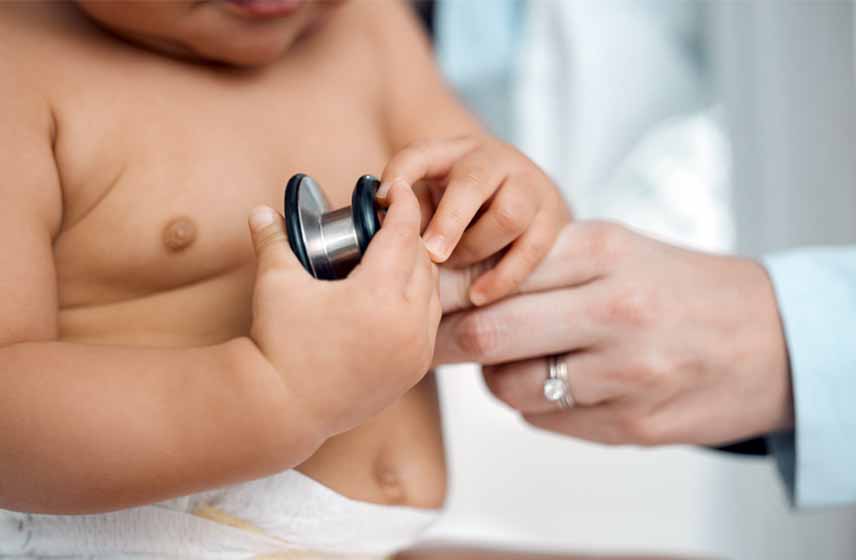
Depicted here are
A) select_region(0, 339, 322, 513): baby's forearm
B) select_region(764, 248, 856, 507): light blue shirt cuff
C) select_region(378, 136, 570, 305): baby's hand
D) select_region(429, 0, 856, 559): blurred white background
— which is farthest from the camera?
select_region(429, 0, 856, 559): blurred white background

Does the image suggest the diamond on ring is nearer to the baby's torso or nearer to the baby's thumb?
the baby's torso

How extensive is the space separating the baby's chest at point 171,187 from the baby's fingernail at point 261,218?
104 mm

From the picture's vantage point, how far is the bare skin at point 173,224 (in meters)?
0.49

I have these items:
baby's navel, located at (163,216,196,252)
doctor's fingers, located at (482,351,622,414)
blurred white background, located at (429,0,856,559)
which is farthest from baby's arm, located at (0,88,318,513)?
blurred white background, located at (429,0,856,559)

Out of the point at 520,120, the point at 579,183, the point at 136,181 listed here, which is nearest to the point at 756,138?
the point at 579,183

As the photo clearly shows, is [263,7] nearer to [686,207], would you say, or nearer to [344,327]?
[344,327]

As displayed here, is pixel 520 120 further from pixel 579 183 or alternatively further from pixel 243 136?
pixel 243 136

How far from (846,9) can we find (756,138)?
6.8 inches

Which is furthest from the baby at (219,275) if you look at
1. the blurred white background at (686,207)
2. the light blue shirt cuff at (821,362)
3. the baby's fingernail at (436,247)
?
the blurred white background at (686,207)

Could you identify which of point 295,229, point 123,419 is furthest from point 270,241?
point 123,419

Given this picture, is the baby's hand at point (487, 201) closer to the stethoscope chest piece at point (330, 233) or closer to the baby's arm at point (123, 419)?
the stethoscope chest piece at point (330, 233)

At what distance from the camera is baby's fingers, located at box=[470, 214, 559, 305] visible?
63 centimetres

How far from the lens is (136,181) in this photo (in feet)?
2.02

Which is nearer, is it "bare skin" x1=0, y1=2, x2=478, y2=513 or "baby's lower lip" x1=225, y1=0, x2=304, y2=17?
"bare skin" x1=0, y1=2, x2=478, y2=513
